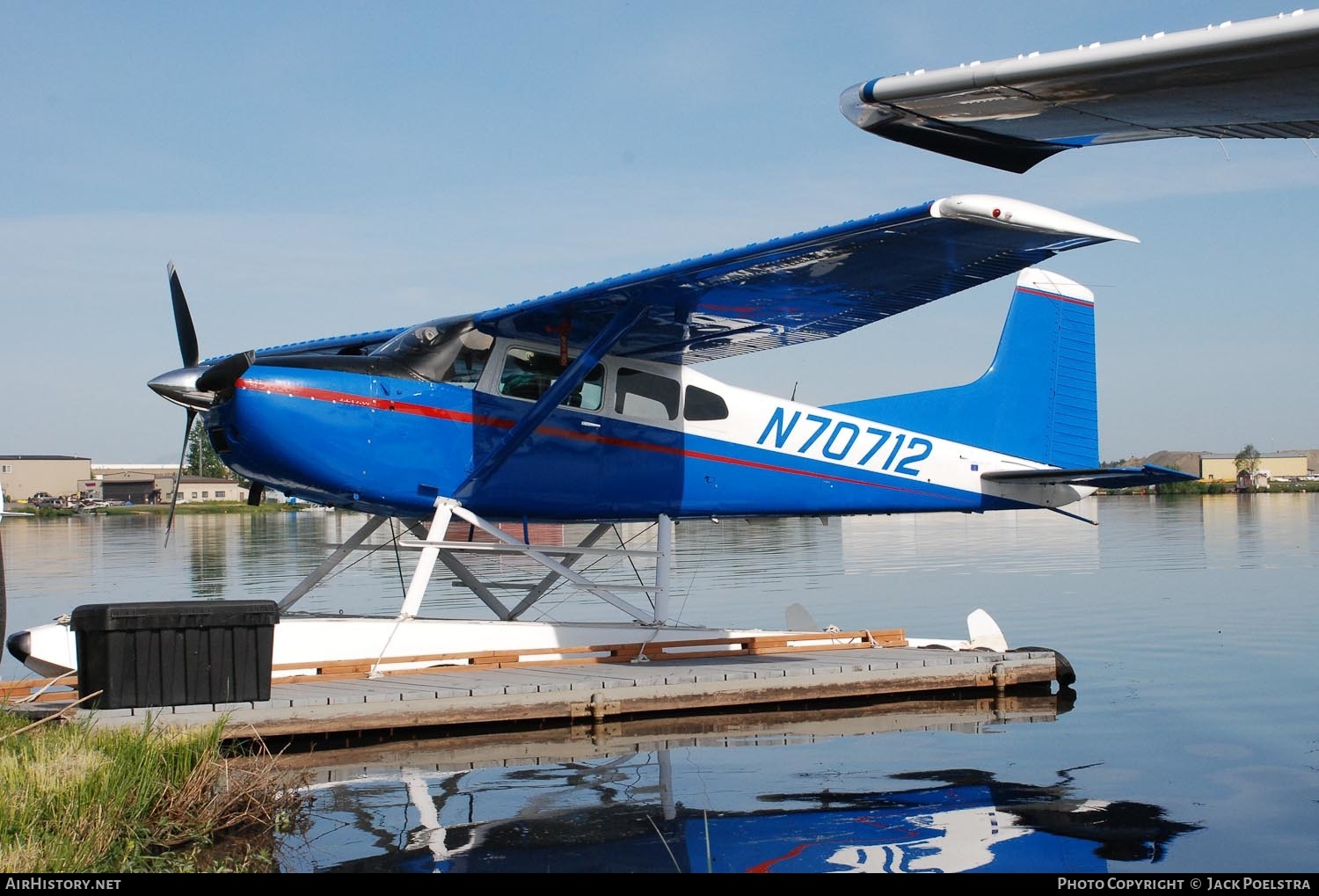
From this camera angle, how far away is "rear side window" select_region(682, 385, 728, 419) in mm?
11594

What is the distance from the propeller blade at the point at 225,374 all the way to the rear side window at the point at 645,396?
317 centimetres

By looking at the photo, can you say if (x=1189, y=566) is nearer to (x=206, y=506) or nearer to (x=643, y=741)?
(x=643, y=741)

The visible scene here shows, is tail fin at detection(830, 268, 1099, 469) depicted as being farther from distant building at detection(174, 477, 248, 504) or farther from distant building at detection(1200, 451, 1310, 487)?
distant building at detection(1200, 451, 1310, 487)

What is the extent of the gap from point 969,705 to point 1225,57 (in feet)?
23.9

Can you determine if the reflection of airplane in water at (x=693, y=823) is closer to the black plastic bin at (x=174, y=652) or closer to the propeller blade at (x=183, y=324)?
the black plastic bin at (x=174, y=652)

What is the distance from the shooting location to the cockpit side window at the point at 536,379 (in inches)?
424

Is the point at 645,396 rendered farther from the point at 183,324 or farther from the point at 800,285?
the point at 183,324

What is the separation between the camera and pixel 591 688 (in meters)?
9.23

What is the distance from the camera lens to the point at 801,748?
846 centimetres

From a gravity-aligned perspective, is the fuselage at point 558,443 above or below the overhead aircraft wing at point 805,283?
below

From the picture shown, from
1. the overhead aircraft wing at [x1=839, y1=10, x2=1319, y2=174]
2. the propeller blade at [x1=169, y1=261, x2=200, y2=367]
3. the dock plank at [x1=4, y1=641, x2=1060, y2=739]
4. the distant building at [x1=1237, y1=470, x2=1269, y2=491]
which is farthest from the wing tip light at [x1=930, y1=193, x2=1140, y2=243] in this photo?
the distant building at [x1=1237, y1=470, x2=1269, y2=491]

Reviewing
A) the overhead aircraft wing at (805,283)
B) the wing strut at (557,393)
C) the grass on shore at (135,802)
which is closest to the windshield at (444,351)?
the overhead aircraft wing at (805,283)

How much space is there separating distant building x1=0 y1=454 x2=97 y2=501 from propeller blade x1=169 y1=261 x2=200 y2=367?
330ft
